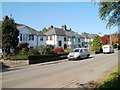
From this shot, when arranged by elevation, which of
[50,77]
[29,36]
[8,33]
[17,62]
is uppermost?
[29,36]

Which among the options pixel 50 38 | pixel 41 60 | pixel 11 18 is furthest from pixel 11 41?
pixel 50 38

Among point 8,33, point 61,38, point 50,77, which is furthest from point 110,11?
point 61,38

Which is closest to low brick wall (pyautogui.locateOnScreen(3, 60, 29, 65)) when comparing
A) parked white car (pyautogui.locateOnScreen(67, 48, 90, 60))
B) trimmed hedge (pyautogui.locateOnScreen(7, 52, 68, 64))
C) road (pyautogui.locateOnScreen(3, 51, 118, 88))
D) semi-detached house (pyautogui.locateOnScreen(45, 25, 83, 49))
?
trimmed hedge (pyautogui.locateOnScreen(7, 52, 68, 64))

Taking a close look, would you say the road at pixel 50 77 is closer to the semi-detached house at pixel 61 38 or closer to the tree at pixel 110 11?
the tree at pixel 110 11

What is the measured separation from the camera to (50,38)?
54219 mm

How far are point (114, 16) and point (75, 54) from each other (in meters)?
16.9

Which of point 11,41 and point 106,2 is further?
point 11,41

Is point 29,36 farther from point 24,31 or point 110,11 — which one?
point 110,11

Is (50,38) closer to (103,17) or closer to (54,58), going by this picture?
(54,58)

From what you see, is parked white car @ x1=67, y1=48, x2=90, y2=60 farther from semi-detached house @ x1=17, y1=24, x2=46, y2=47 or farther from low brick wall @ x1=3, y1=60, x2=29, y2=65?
semi-detached house @ x1=17, y1=24, x2=46, y2=47

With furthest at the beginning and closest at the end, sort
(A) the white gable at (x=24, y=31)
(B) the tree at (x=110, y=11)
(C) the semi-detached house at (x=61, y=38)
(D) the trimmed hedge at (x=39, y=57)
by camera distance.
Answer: (C) the semi-detached house at (x=61, y=38) → (A) the white gable at (x=24, y=31) → (D) the trimmed hedge at (x=39, y=57) → (B) the tree at (x=110, y=11)

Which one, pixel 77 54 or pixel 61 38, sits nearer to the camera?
pixel 77 54

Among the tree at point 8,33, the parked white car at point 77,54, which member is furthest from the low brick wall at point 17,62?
the parked white car at point 77,54

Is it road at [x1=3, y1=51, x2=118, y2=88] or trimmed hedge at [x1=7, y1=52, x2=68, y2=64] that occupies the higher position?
trimmed hedge at [x1=7, y1=52, x2=68, y2=64]
